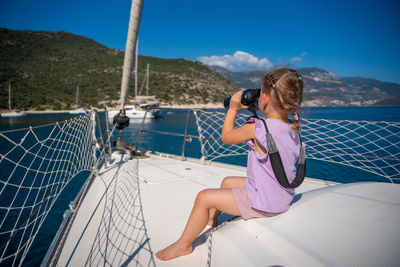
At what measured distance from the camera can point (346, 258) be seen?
802 mm

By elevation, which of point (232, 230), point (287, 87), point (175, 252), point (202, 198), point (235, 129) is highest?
point (287, 87)

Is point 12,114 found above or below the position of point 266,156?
below

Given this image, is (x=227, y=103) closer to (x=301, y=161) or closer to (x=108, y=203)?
(x=301, y=161)

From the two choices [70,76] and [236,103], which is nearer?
[236,103]

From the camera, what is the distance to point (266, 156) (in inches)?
45.3

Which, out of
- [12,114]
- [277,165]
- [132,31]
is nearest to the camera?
[277,165]

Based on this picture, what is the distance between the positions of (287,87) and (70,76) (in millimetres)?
48286

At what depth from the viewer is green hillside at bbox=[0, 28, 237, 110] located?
1348 inches

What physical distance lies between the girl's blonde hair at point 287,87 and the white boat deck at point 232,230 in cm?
48

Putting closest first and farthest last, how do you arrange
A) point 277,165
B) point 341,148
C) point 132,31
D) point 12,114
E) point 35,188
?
1. point 277,165
2. point 35,188
3. point 132,31
4. point 341,148
5. point 12,114

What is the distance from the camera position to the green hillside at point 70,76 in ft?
112

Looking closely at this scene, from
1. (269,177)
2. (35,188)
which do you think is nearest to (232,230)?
(269,177)

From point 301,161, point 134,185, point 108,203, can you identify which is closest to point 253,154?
point 301,161

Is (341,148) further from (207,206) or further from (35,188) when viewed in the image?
(35,188)
